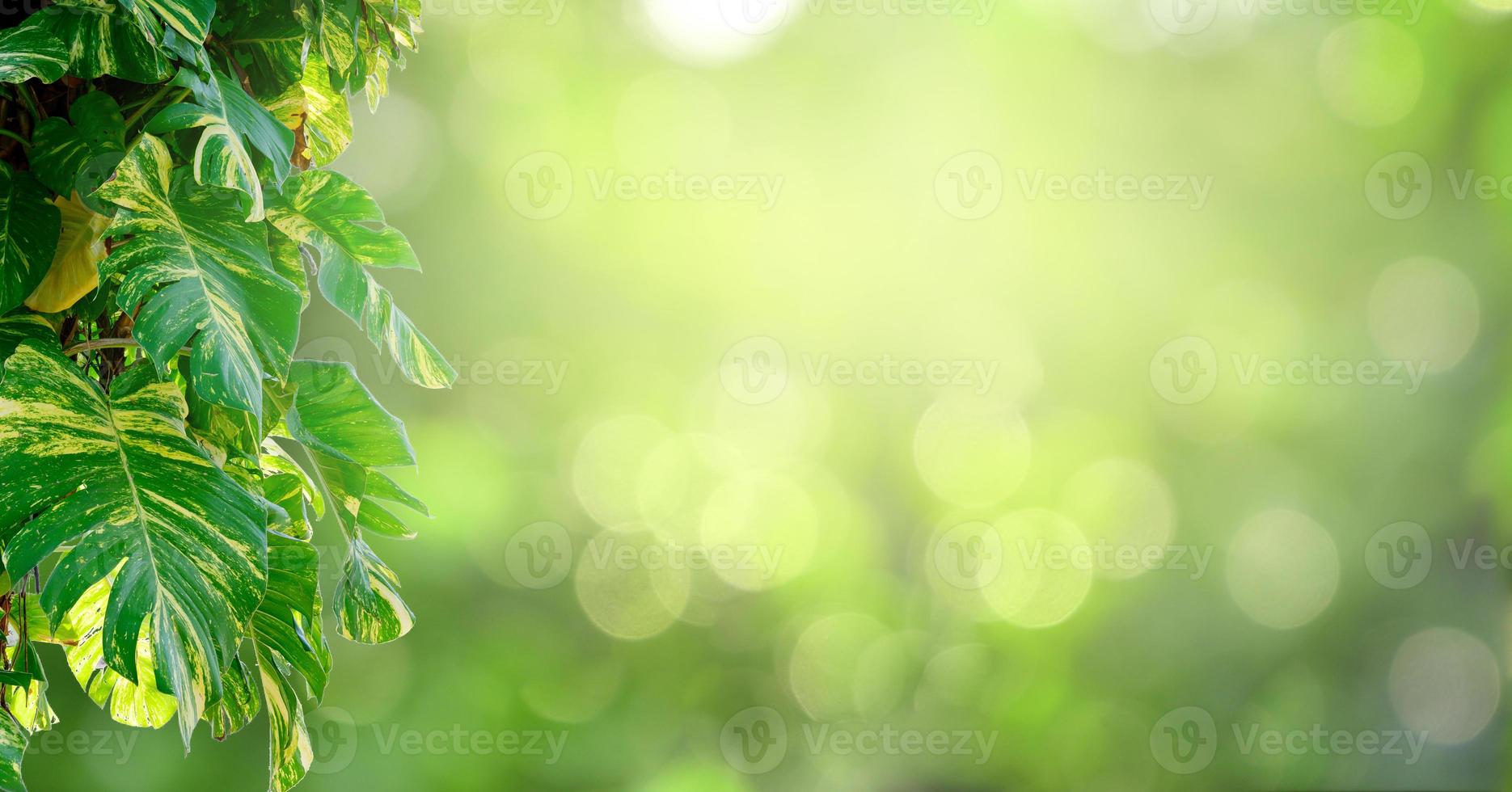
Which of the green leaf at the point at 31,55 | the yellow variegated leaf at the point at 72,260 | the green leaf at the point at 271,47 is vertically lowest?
the yellow variegated leaf at the point at 72,260

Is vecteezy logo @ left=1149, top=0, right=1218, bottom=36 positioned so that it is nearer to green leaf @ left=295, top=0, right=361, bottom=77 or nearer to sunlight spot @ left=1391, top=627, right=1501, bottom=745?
sunlight spot @ left=1391, top=627, right=1501, bottom=745

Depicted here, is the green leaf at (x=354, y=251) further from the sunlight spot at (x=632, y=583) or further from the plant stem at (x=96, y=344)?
the sunlight spot at (x=632, y=583)

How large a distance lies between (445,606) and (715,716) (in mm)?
773

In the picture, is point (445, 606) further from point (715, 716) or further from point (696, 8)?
point (696, 8)

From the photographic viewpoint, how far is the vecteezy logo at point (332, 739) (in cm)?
219

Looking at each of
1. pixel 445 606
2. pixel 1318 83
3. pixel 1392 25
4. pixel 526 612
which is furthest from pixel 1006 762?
pixel 1392 25
